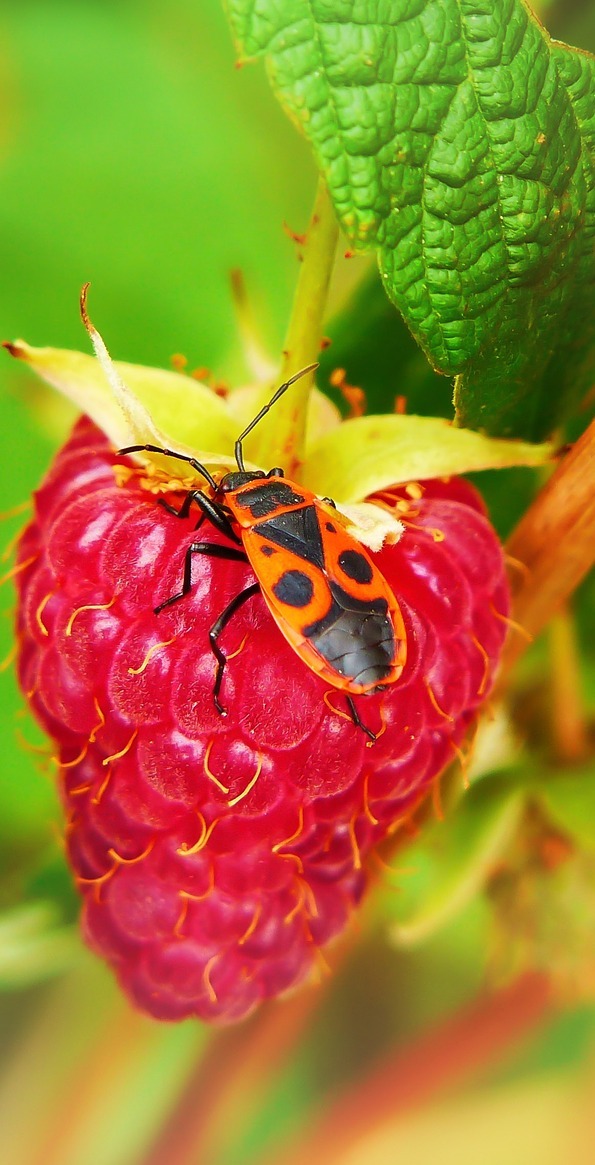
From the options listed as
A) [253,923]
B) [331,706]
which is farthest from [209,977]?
[331,706]

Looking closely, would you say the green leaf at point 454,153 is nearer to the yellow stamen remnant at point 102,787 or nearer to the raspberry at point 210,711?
the raspberry at point 210,711

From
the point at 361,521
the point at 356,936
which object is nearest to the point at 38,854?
the point at 356,936

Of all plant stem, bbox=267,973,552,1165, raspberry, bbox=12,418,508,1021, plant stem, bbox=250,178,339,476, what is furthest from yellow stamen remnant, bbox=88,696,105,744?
plant stem, bbox=267,973,552,1165

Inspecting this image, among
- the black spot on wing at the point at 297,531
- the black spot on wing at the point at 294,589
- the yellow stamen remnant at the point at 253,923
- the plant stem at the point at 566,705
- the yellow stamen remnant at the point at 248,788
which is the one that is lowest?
the yellow stamen remnant at the point at 253,923

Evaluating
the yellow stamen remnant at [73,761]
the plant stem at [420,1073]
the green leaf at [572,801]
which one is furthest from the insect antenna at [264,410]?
the plant stem at [420,1073]

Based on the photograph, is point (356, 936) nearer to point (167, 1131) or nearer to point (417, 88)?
point (167, 1131)

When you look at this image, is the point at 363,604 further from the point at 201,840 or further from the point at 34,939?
the point at 34,939
